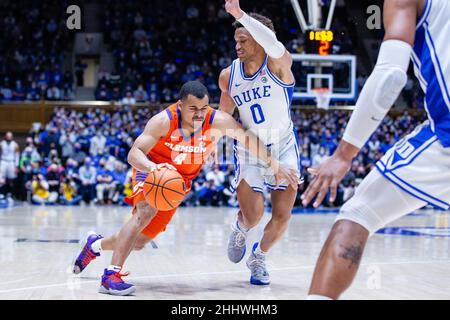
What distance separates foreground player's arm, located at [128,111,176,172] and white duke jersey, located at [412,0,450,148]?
2386 mm

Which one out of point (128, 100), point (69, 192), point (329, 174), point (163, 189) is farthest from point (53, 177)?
point (329, 174)

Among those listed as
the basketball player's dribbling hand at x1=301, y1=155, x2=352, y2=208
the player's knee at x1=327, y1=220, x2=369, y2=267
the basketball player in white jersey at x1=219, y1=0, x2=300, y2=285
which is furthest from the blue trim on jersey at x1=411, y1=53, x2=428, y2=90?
the basketball player in white jersey at x1=219, y1=0, x2=300, y2=285

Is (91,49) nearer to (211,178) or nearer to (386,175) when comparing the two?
(211,178)

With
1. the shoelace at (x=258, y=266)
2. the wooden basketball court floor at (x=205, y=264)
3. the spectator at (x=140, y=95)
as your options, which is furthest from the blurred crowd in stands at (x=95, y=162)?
the shoelace at (x=258, y=266)

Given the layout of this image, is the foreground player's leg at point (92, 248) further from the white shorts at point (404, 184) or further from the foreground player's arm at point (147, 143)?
the white shorts at point (404, 184)

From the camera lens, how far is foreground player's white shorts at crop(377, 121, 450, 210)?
2.80 m

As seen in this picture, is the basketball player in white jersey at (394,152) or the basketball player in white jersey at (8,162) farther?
the basketball player in white jersey at (8,162)

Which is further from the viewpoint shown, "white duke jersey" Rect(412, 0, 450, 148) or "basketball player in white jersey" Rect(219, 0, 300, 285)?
"basketball player in white jersey" Rect(219, 0, 300, 285)

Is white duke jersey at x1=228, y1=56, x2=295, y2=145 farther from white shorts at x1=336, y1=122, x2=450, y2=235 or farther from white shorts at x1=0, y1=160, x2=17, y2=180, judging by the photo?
white shorts at x1=0, y1=160, x2=17, y2=180

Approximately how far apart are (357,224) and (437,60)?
743 millimetres

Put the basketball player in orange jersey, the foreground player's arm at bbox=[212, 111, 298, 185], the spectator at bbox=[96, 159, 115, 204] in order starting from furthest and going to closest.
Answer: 1. the spectator at bbox=[96, 159, 115, 204]
2. the foreground player's arm at bbox=[212, 111, 298, 185]
3. the basketball player in orange jersey

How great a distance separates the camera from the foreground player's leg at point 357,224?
109 inches

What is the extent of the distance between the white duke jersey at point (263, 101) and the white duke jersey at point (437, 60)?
2824 mm

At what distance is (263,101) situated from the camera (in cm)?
569
